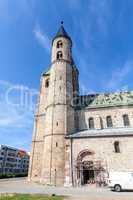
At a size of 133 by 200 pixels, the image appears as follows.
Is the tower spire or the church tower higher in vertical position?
the tower spire

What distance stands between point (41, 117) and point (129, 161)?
18.6 m

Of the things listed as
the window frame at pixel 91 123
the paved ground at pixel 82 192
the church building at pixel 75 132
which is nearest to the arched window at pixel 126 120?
the church building at pixel 75 132

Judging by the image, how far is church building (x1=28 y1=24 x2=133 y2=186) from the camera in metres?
23.2

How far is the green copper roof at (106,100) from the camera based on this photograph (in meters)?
30.7

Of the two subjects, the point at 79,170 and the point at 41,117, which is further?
the point at 41,117

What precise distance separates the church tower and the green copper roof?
2.47m

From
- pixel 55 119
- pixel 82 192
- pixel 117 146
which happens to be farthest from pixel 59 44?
pixel 82 192

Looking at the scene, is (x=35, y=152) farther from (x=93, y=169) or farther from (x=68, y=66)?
(x=68, y=66)

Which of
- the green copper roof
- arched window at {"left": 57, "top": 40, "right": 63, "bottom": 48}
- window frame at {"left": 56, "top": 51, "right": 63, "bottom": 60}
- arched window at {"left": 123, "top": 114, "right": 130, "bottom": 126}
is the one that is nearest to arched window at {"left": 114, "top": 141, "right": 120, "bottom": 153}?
arched window at {"left": 123, "top": 114, "right": 130, "bottom": 126}

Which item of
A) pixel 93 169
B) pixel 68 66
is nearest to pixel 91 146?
pixel 93 169

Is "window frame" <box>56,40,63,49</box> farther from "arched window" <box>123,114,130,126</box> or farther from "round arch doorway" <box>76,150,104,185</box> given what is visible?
"round arch doorway" <box>76,150,104,185</box>

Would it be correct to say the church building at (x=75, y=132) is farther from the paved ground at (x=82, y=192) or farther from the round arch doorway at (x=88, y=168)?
the paved ground at (x=82, y=192)

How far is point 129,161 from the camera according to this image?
21969mm

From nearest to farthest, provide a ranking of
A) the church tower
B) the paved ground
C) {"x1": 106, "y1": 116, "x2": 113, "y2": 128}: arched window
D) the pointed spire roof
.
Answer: the paved ground
the church tower
{"x1": 106, "y1": 116, "x2": 113, "y2": 128}: arched window
the pointed spire roof
